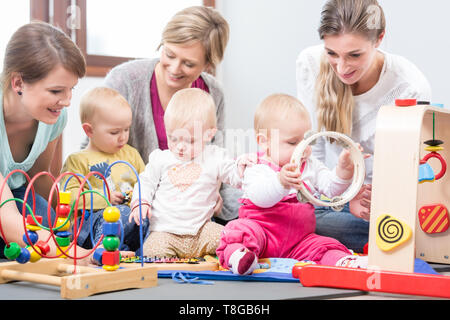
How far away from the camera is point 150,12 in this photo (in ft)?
7.59

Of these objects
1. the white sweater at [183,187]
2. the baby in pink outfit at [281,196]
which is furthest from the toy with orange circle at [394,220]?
the white sweater at [183,187]

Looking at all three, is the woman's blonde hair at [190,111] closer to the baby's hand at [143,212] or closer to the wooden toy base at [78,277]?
the baby's hand at [143,212]

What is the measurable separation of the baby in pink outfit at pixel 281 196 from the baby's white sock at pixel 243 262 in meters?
0.05

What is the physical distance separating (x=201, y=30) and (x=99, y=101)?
39 centimetres

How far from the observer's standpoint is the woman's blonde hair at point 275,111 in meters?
1.37

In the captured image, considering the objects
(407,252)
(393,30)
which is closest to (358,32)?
(393,30)

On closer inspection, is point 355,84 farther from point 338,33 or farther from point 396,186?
point 396,186

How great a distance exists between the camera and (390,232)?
1.04 metres

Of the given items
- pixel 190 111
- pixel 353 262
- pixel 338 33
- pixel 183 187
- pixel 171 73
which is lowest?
pixel 353 262

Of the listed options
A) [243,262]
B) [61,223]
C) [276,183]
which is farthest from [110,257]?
[276,183]

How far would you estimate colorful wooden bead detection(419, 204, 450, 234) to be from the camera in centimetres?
138

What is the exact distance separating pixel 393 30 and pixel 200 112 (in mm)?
834

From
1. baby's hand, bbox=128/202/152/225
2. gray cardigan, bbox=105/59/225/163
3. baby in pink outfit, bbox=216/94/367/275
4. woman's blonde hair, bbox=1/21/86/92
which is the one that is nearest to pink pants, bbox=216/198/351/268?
baby in pink outfit, bbox=216/94/367/275

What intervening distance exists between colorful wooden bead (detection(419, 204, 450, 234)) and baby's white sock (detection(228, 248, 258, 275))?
498mm
